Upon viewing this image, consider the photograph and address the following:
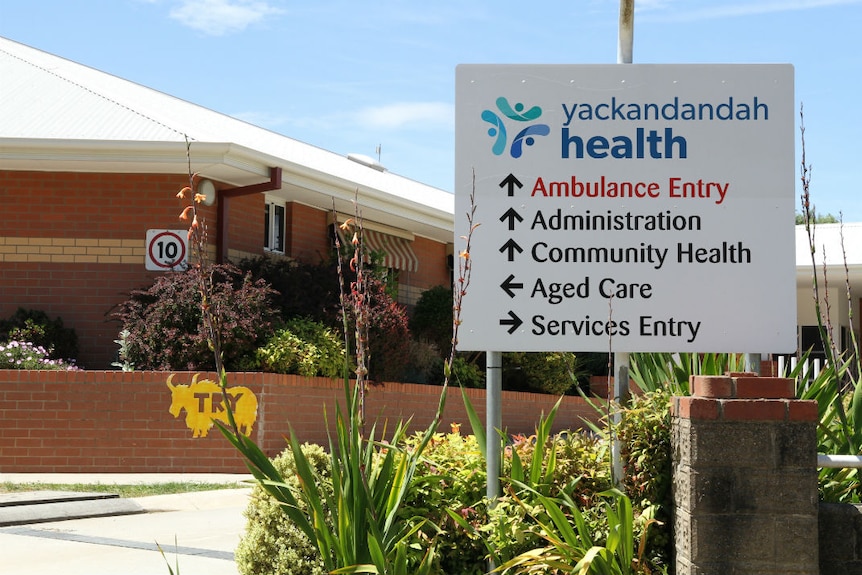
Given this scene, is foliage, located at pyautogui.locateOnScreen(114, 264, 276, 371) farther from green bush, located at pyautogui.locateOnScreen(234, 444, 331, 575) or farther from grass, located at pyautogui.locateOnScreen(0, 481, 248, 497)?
green bush, located at pyautogui.locateOnScreen(234, 444, 331, 575)

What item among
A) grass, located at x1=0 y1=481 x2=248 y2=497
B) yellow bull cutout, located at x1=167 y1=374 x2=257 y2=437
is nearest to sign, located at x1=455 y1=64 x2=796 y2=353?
grass, located at x1=0 y1=481 x2=248 y2=497

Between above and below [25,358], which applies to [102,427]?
below

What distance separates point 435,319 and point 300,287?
507 centimetres

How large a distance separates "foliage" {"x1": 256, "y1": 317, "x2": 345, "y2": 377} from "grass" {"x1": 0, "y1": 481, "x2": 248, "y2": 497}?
2.28 meters

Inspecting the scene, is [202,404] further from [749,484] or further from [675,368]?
[749,484]

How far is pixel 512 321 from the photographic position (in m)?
6.12

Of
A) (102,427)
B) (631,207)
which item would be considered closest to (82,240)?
(102,427)

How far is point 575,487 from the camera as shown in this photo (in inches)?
230

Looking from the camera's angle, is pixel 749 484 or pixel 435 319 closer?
pixel 749 484

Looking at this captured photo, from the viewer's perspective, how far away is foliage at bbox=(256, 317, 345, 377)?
14.5 m

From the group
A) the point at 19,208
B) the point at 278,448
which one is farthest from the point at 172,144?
the point at 278,448

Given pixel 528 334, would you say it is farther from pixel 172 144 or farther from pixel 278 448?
pixel 172 144

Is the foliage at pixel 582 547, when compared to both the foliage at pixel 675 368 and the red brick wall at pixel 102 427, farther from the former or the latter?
the red brick wall at pixel 102 427

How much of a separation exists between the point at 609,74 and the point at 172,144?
10.5 metres
